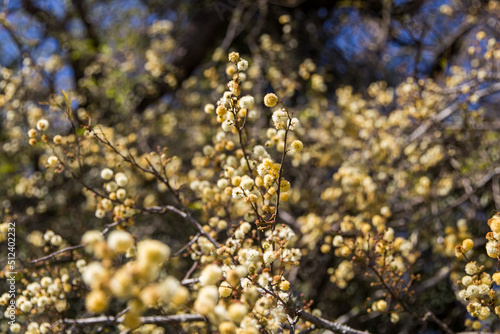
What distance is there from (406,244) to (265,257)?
4.40 ft

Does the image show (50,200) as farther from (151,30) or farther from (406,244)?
(406,244)

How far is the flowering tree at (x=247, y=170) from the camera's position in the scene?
6.24 feet

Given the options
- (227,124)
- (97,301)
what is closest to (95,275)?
(97,301)

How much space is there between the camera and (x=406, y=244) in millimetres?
2326

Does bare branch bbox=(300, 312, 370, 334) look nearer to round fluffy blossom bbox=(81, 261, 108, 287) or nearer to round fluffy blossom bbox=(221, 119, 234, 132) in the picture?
round fluffy blossom bbox=(221, 119, 234, 132)

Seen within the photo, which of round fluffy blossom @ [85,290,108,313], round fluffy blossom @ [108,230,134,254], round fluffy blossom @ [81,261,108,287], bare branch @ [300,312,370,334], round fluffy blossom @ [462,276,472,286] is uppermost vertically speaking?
round fluffy blossom @ [462,276,472,286]

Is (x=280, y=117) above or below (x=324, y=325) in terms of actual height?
above

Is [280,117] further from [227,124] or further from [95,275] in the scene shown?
[95,275]

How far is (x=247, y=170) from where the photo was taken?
1930mm

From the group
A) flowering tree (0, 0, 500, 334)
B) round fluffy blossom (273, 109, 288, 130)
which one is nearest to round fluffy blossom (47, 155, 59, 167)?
flowering tree (0, 0, 500, 334)

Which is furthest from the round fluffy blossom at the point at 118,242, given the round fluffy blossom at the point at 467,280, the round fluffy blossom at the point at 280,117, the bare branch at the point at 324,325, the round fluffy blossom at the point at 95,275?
the round fluffy blossom at the point at 467,280

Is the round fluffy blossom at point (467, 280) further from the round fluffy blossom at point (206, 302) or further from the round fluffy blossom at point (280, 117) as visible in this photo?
the round fluffy blossom at point (206, 302)

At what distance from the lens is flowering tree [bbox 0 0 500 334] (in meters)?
1.90

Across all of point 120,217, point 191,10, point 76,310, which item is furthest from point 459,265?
point 191,10
